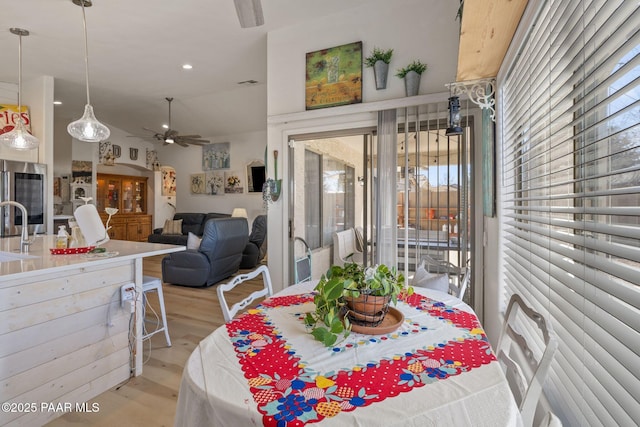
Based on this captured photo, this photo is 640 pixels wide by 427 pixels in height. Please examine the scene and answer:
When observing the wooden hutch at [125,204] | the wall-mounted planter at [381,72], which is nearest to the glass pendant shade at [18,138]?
the wall-mounted planter at [381,72]

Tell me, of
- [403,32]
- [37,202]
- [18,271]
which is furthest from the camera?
[37,202]

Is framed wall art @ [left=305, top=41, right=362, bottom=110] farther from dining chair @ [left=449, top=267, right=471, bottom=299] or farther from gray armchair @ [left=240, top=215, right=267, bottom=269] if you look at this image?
gray armchair @ [left=240, top=215, right=267, bottom=269]

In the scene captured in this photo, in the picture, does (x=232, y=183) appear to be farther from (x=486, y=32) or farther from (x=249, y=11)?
(x=486, y=32)

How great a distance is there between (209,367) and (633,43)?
1.41m

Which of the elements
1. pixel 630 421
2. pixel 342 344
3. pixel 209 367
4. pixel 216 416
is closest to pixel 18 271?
pixel 209 367

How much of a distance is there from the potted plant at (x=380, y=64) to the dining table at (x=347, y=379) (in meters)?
2.33

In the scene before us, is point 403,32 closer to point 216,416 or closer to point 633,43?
point 633,43

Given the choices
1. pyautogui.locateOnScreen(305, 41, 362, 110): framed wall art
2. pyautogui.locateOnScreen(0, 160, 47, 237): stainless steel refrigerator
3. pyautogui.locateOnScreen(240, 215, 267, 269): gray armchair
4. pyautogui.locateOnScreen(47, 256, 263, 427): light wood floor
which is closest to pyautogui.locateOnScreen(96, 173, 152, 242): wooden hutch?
pyautogui.locateOnScreen(0, 160, 47, 237): stainless steel refrigerator

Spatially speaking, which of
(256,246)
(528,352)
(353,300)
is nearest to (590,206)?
(528,352)

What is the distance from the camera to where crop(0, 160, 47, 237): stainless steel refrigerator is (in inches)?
165

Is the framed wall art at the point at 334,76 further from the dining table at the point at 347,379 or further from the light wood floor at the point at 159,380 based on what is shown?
the light wood floor at the point at 159,380

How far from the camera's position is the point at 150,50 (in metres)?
3.85

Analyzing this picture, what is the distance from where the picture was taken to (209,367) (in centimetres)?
95

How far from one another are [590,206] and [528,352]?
527 mm
